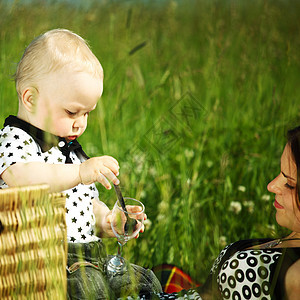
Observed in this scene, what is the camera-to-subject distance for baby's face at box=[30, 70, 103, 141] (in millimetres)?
1080

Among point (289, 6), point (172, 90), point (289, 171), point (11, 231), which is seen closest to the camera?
point (11, 231)

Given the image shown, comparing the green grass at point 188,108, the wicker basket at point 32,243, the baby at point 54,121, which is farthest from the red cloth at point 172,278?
the wicker basket at point 32,243

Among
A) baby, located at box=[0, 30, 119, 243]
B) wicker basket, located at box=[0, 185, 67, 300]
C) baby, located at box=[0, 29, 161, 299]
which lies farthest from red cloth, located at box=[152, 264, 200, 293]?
wicker basket, located at box=[0, 185, 67, 300]

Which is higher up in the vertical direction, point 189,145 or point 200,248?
point 189,145

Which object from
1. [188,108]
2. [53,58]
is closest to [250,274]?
[53,58]

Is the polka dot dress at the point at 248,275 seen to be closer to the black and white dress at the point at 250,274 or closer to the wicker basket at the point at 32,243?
the black and white dress at the point at 250,274

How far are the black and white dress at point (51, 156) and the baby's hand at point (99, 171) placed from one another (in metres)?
0.08

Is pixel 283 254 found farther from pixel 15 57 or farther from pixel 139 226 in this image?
pixel 15 57

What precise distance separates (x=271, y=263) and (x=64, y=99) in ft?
1.76

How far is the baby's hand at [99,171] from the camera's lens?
42.3 inches

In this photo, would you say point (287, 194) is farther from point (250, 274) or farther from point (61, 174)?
point (61, 174)

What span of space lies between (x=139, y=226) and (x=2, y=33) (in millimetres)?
739

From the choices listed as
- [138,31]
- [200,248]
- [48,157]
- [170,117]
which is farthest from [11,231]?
[138,31]

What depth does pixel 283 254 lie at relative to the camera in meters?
0.99
